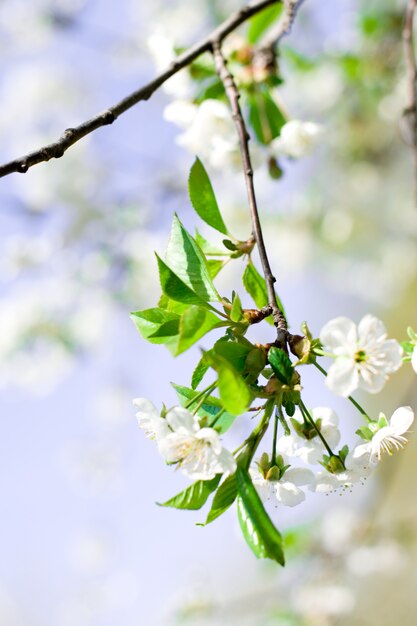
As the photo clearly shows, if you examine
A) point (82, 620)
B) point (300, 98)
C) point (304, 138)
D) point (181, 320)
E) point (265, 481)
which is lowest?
point (82, 620)

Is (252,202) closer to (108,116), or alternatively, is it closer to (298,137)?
(108,116)

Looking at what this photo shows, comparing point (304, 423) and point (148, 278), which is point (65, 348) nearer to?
point (148, 278)

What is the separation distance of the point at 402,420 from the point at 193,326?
7.7 inches

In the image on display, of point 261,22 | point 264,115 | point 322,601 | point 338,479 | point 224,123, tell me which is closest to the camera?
point 338,479

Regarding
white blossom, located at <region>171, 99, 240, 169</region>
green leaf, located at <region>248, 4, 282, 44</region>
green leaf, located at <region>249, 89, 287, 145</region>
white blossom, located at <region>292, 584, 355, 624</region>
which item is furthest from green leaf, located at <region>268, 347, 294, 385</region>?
white blossom, located at <region>292, 584, 355, 624</region>

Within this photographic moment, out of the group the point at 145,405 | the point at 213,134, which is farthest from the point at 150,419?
the point at 213,134

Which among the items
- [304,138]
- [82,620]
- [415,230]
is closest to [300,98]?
[415,230]

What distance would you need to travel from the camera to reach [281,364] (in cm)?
52

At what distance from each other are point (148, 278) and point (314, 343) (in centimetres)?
224

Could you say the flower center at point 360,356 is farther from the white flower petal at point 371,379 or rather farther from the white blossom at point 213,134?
the white blossom at point 213,134

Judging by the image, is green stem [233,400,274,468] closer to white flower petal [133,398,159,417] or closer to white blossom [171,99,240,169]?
white flower petal [133,398,159,417]

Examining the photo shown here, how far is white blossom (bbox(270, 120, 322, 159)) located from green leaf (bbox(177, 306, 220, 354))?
0.56 meters

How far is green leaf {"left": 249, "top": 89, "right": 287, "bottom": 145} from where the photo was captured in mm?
1103

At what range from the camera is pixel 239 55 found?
115 centimetres
